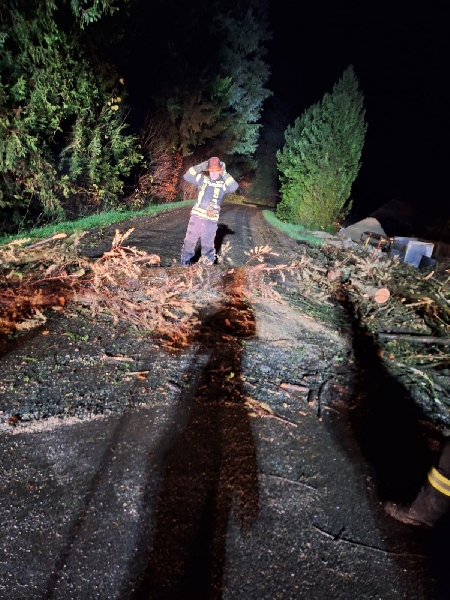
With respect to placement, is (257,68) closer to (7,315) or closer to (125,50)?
(125,50)

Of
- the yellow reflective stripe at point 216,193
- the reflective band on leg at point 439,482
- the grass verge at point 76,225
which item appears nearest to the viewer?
the reflective band on leg at point 439,482

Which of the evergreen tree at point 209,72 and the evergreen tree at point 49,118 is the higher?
the evergreen tree at point 209,72

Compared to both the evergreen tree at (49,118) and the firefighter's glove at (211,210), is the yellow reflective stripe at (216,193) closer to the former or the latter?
the firefighter's glove at (211,210)

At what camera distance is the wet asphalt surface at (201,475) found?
1778mm

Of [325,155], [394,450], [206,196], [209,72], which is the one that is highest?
[209,72]

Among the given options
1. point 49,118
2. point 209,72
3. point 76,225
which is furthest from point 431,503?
point 209,72

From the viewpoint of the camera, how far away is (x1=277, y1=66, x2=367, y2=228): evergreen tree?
15.5 m

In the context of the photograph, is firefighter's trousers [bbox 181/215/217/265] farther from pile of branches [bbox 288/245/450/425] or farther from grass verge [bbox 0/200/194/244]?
grass verge [bbox 0/200/194/244]

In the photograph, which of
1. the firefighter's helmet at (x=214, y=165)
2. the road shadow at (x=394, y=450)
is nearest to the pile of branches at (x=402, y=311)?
the road shadow at (x=394, y=450)

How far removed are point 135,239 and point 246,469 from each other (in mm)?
6629

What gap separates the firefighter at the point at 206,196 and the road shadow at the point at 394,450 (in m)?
3.46

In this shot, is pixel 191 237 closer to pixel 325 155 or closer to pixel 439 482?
pixel 439 482

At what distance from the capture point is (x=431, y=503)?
206cm

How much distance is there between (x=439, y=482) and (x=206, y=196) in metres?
5.23
